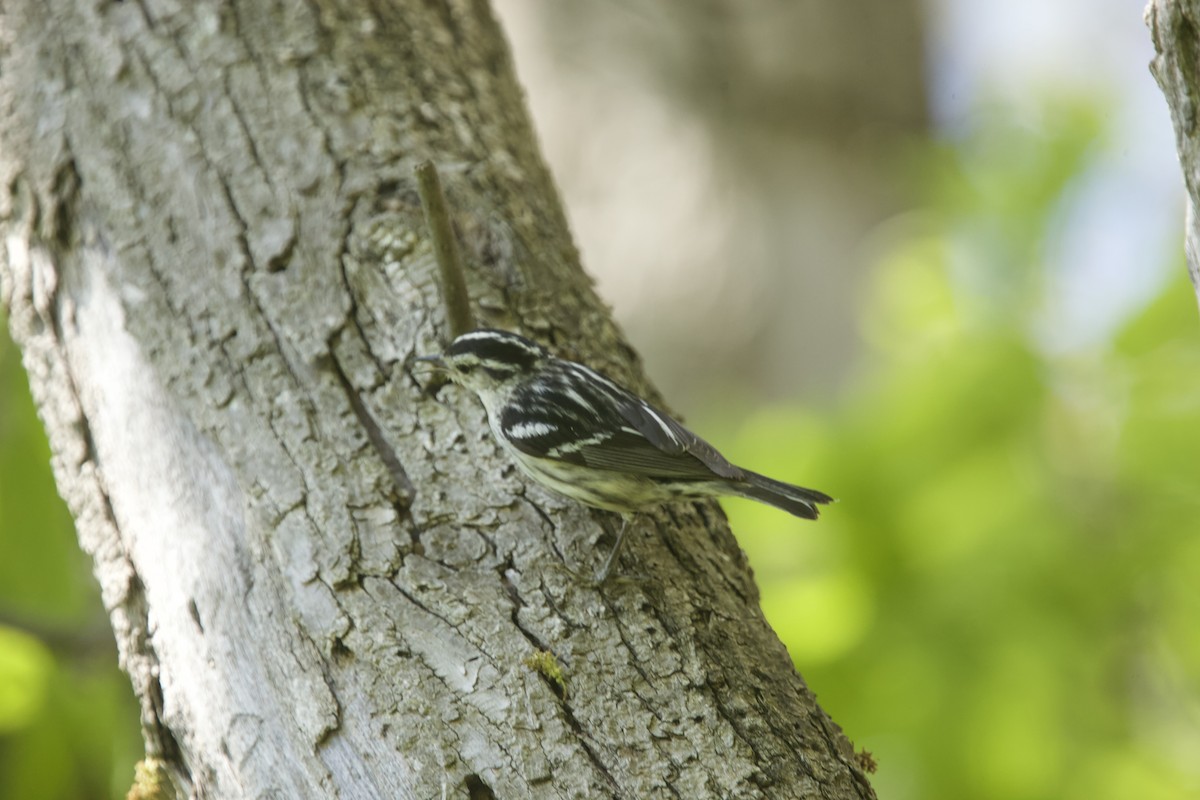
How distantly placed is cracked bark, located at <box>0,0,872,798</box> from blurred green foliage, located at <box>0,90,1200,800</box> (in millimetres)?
924

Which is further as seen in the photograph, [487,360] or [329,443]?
[487,360]

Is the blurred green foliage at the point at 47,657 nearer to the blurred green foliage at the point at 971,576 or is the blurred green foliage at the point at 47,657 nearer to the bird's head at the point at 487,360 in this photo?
the blurred green foliage at the point at 971,576

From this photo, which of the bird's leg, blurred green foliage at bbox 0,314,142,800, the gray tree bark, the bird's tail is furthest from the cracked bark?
the gray tree bark

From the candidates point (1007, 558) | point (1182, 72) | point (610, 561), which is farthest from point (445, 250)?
point (1007, 558)

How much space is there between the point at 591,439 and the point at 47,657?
1.99m

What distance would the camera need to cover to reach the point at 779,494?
9.96 feet

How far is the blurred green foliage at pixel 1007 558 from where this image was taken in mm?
3682

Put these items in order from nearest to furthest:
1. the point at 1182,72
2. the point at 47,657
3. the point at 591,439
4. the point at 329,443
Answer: the point at 1182,72 < the point at 329,443 < the point at 591,439 < the point at 47,657

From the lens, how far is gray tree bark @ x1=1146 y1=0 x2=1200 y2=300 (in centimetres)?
206

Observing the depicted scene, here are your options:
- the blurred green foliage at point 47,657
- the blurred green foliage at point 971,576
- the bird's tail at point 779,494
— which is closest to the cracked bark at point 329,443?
the bird's tail at point 779,494

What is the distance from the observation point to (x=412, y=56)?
12.5ft


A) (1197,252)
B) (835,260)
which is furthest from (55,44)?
A: (835,260)

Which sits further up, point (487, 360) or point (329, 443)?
point (487, 360)

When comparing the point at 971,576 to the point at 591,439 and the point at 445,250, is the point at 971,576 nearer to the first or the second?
the point at 591,439
